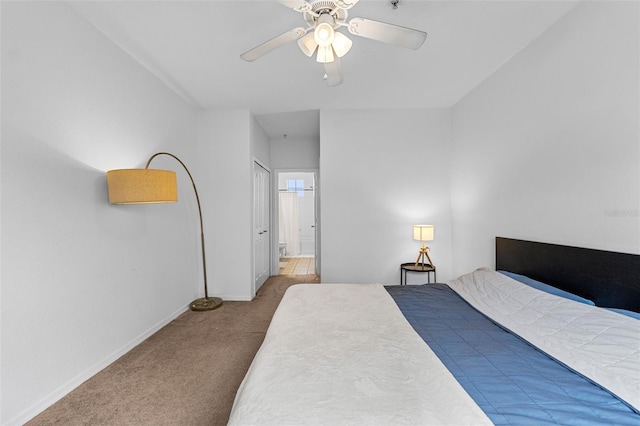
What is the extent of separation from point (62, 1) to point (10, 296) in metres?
1.85

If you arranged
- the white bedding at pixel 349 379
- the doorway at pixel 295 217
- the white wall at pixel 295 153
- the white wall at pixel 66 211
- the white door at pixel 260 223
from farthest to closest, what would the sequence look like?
the doorway at pixel 295 217 < the white wall at pixel 295 153 < the white door at pixel 260 223 < the white wall at pixel 66 211 < the white bedding at pixel 349 379

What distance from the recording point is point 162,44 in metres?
2.14

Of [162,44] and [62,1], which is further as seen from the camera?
[162,44]

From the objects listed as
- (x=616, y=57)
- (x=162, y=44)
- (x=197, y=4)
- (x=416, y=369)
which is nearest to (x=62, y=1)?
(x=162, y=44)

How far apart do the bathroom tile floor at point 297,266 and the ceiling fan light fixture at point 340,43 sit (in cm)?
419

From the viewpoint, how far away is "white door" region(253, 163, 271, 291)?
398 cm

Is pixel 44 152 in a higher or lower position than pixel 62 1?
lower

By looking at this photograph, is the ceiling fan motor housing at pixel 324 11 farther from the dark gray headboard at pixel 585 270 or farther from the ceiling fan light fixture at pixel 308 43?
the dark gray headboard at pixel 585 270

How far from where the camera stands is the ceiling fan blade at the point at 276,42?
1.52m

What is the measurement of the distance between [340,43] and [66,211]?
80.3 inches

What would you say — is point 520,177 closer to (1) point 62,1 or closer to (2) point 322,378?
Answer: (2) point 322,378

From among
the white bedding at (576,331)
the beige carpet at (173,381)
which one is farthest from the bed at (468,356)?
the beige carpet at (173,381)

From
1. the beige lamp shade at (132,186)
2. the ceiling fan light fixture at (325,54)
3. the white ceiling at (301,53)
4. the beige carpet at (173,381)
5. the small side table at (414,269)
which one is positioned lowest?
the beige carpet at (173,381)

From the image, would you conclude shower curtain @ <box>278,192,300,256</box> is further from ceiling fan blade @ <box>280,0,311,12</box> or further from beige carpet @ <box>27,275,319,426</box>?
ceiling fan blade @ <box>280,0,311,12</box>
